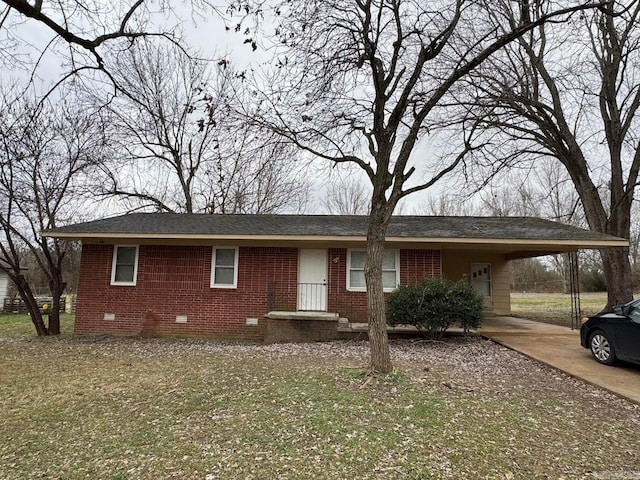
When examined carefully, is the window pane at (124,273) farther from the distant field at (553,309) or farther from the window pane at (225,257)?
the distant field at (553,309)

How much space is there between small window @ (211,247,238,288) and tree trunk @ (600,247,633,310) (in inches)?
468

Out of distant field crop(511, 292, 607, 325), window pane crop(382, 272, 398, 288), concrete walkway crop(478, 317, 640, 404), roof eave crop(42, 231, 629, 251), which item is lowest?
concrete walkway crop(478, 317, 640, 404)

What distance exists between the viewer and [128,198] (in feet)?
60.6

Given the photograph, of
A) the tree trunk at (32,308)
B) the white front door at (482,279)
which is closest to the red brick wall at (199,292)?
the tree trunk at (32,308)

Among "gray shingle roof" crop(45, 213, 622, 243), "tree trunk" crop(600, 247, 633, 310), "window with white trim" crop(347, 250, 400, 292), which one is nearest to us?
"gray shingle roof" crop(45, 213, 622, 243)

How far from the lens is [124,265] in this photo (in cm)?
1105

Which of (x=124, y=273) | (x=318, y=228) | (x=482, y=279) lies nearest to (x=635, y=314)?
(x=318, y=228)

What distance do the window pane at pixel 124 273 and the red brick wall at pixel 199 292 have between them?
0.76 ft

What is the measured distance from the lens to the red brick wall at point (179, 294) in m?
10.7

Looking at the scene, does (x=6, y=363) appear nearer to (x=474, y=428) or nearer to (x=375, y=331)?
(x=375, y=331)

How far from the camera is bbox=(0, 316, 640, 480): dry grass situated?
10.9ft

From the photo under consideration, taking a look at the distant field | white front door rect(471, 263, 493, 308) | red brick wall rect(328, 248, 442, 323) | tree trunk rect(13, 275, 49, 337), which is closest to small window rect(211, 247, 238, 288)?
red brick wall rect(328, 248, 442, 323)

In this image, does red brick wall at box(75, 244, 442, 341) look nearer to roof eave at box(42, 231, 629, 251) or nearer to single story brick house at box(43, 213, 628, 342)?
single story brick house at box(43, 213, 628, 342)

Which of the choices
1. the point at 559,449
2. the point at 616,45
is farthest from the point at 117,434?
the point at 616,45
